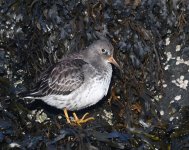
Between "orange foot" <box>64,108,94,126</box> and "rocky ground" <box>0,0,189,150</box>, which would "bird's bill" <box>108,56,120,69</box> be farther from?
"orange foot" <box>64,108,94,126</box>

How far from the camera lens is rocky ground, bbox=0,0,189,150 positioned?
8617 millimetres

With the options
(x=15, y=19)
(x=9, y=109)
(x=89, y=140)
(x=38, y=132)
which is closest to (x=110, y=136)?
(x=89, y=140)

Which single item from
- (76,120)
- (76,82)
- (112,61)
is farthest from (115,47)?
(76,120)

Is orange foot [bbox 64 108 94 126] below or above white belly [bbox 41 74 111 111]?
below

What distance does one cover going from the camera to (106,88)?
28.2ft

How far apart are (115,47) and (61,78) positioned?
85cm

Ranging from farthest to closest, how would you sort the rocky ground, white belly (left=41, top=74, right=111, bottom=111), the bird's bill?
the bird's bill < the rocky ground < white belly (left=41, top=74, right=111, bottom=111)

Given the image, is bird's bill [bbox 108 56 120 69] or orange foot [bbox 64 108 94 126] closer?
orange foot [bbox 64 108 94 126]

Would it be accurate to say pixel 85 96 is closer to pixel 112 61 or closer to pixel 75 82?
pixel 75 82

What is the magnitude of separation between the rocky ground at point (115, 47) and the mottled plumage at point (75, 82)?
0.63ft

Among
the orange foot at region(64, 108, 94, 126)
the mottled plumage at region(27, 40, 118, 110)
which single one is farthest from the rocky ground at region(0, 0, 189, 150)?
the mottled plumage at region(27, 40, 118, 110)

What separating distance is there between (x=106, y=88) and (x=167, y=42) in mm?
1278

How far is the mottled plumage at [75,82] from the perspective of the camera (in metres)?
8.52

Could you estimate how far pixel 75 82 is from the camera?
27.9ft
